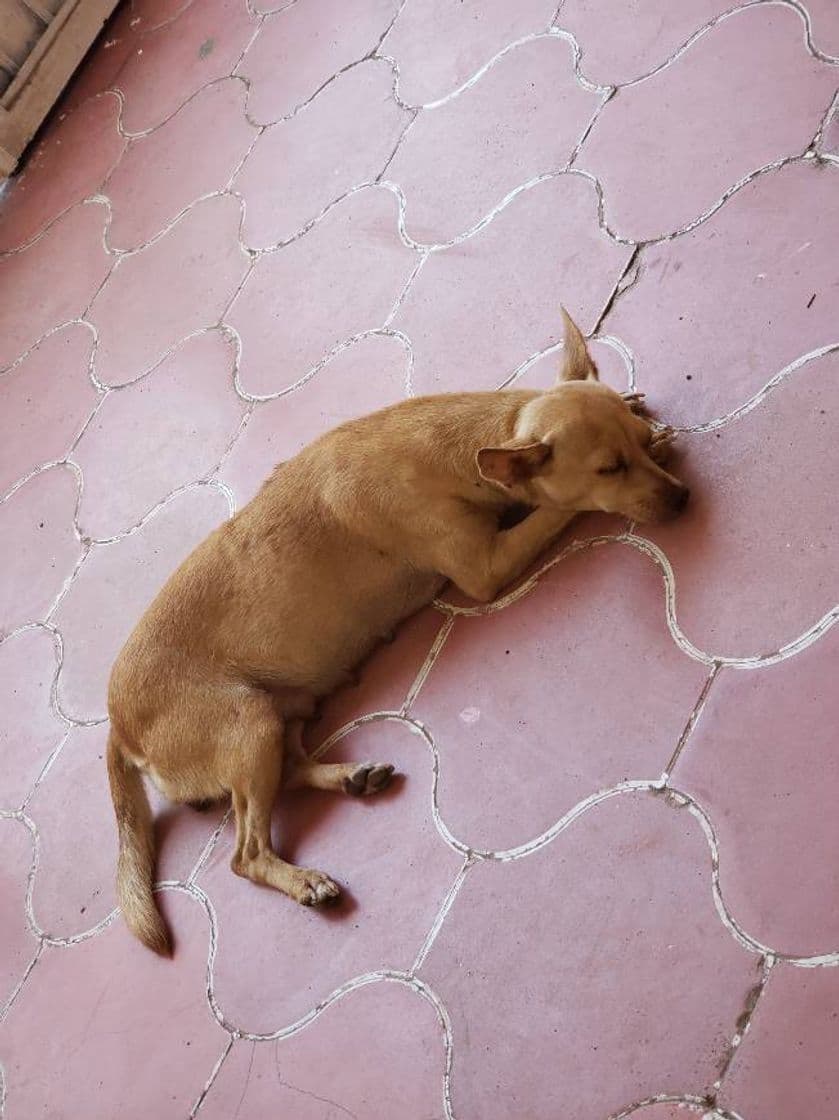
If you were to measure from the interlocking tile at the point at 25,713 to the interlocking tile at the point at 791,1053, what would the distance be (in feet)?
5.69

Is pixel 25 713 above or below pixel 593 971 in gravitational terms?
above

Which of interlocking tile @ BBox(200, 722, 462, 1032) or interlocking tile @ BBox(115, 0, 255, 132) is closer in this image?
interlocking tile @ BBox(200, 722, 462, 1032)

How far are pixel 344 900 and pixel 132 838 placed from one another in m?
0.51

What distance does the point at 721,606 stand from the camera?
1800 mm

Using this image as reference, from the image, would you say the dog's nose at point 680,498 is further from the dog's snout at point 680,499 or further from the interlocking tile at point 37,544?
the interlocking tile at point 37,544

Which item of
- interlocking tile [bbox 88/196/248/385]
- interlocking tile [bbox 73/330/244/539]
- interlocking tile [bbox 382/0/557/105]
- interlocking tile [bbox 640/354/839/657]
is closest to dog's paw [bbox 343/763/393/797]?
interlocking tile [bbox 640/354/839/657]

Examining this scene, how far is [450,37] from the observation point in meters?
3.05

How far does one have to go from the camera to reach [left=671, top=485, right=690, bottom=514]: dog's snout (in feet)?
6.16

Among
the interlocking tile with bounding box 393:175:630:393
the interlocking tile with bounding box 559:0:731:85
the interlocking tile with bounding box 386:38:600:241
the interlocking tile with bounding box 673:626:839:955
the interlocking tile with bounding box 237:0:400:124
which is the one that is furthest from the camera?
the interlocking tile with bounding box 237:0:400:124

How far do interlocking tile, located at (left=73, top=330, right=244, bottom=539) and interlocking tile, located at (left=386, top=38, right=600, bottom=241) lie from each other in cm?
67

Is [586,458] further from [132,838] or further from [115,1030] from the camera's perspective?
[115,1030]

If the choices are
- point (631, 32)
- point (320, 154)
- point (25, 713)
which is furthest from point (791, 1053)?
point (320, 154)

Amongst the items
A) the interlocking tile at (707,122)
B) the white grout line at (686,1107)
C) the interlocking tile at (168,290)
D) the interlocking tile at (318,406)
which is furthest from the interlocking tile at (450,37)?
the white grout line at (686,1107)

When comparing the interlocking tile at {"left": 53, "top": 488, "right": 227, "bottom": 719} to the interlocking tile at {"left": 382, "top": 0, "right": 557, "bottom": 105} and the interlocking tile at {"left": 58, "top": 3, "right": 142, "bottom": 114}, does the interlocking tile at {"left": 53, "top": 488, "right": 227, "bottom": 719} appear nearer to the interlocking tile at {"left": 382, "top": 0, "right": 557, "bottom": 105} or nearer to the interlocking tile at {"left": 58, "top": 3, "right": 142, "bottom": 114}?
the interlocking tile at {"left": 382, "top": 0, "right": 557, "bottom": 105}
